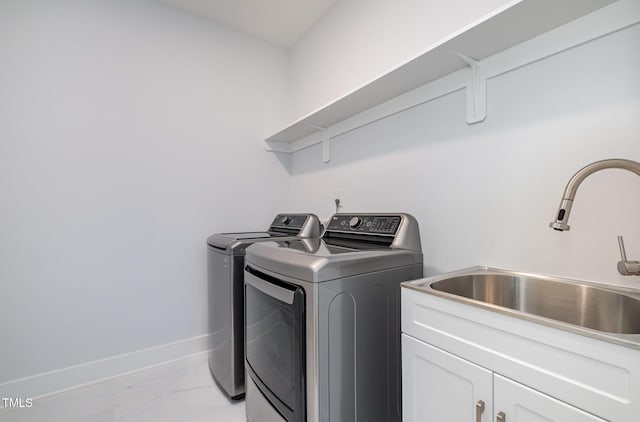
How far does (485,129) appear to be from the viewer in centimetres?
131

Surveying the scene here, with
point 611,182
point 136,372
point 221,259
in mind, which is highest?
point 611,182

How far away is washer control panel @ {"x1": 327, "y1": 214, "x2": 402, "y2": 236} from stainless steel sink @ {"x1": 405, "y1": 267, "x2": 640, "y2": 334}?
0.40 metres

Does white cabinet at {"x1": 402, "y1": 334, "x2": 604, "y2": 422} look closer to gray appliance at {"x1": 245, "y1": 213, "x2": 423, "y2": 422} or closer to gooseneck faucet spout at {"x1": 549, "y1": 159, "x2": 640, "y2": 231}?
gray appliance at {"x1": 245, "y1": 213, "x2": 423, "y2": 422}

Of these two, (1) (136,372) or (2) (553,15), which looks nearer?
(2) (553,15)

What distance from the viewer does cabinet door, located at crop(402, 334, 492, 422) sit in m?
0.82

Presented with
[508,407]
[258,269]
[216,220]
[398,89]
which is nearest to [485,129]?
Result: [398,89]

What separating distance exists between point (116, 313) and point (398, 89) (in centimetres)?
237

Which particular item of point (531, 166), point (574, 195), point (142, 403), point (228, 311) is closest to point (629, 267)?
point (574, 195)

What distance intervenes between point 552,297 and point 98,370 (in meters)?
2.62

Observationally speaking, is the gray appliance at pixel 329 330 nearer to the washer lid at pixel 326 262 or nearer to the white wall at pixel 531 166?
the washer lid at pixel 326 262

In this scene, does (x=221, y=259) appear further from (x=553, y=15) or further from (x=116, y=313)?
(x=553, y=15)

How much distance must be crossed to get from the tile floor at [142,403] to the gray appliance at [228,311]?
98 mm

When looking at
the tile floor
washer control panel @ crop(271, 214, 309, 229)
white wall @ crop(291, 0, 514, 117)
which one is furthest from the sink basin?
the tile floor

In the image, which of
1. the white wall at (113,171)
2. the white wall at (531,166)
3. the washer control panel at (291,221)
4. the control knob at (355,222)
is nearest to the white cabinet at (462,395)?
the white wall at (531,166)
